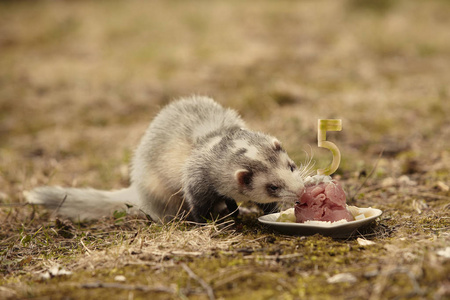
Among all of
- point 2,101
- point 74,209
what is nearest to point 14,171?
point 74,209

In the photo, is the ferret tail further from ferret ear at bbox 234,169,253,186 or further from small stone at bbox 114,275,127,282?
small stone at bbox 114,275,127,282

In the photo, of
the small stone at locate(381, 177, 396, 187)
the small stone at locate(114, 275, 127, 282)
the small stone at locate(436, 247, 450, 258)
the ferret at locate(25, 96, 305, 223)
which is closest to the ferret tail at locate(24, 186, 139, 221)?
the ferret at locate(25, 96, 305, 223)

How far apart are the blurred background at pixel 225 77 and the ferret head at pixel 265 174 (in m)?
1.62

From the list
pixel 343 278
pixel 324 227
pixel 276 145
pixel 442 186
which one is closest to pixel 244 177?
pixel 276 145

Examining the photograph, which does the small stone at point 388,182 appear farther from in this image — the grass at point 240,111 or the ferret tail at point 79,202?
the ferret tail at point 79,202

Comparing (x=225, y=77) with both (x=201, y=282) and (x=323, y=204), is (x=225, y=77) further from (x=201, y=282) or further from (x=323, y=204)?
(x=201, y=282)

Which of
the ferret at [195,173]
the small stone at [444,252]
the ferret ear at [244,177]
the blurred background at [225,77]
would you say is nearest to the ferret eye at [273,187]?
the ferret at [195,173]

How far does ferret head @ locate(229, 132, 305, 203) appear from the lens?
11.9 ft

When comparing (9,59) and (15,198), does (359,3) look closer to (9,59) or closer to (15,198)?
(9,59)

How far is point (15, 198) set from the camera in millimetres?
5438

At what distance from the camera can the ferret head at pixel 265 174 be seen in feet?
11.9

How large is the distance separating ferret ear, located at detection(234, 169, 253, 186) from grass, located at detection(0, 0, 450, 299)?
402 millimetres

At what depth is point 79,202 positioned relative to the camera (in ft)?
15.4

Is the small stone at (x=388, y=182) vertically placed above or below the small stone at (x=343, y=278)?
below
